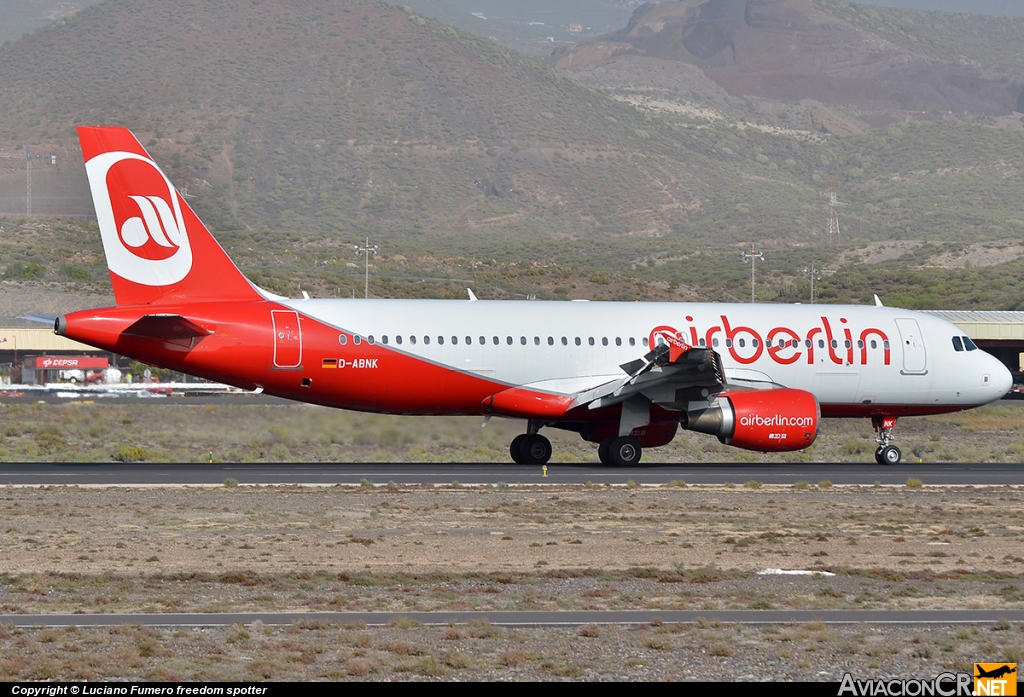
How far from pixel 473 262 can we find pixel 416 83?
7634 cm

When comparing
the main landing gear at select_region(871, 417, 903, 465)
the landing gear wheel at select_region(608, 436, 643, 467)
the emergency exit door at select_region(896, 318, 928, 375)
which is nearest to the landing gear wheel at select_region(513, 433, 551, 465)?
the landing gear wheel at select_region(608, 436, 643, 467)

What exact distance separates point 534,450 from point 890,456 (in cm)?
843

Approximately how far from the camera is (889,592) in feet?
50.1

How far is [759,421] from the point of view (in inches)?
1150

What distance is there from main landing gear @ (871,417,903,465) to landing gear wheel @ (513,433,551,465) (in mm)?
7875

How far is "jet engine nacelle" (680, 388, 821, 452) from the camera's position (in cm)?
2920

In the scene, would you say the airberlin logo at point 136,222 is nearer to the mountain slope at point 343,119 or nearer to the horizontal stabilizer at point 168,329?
the horizontal stabilizer at point 168,329

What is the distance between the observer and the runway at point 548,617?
12984 millimetres

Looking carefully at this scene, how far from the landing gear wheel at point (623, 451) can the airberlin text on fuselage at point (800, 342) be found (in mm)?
2806

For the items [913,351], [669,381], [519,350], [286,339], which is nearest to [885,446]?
[913,351]

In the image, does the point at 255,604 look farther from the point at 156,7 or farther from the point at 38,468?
the point at 156,7

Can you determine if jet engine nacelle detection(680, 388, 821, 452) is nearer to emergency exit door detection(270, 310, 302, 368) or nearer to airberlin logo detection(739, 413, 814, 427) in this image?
airberlin logo detection(739, 413, 814, 427)

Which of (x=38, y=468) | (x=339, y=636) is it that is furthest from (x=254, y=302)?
(x=339, y=636)

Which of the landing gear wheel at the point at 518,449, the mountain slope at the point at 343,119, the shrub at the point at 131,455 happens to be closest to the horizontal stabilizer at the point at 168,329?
the shrub at the point at 131,455
